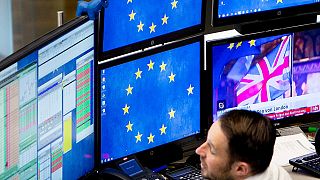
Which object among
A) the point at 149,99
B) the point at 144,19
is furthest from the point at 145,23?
the point at 149,99

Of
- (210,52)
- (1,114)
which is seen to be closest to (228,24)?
(210,52)

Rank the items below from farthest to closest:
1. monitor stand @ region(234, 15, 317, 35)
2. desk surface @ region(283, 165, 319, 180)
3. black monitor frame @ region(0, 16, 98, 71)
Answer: monitor stand @ region(234, 15, 317, 35) → desk surface @ region(283, 165, 319, 180) → black monitor frame @ region(0, 16, 98, 71)

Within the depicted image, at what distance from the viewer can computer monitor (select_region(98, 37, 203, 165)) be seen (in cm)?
266

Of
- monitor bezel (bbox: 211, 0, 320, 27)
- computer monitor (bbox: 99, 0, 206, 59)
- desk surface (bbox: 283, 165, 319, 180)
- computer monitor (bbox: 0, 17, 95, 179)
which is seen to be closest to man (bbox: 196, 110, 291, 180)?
computer monitor (bbox: 0, 17, 95, 179)

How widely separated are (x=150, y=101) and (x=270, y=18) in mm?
617

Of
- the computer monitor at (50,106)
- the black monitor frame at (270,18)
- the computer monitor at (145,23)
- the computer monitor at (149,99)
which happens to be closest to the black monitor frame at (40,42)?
the computer monitor at (50,106)

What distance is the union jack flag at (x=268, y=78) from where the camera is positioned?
299 cm

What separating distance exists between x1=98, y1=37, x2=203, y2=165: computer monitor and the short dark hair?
1.96 feet

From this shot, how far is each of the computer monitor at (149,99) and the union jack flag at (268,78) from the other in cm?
20

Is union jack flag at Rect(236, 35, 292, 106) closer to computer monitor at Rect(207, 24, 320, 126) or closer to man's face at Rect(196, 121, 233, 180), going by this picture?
computer monitor at Rect(207, 24, 320, 126)

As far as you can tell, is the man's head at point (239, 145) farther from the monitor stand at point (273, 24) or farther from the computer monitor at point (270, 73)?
the monitor stand at point (273, 24)

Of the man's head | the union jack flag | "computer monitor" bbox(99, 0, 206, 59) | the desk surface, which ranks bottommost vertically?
the desk surface

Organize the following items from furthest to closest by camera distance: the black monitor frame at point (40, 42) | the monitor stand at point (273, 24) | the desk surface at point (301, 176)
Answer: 1. the monitor stand at point (273, 24)
2. the desk surface at point (301, 176)
3. the black monitor frame at point (40, 42)

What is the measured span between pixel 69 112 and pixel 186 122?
2.05ft
